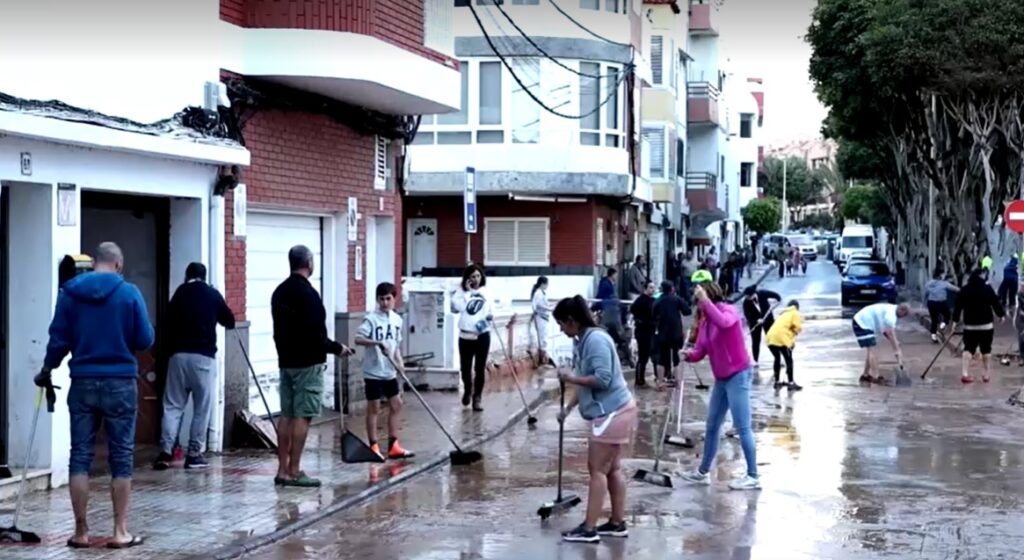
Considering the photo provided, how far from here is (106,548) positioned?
895cm

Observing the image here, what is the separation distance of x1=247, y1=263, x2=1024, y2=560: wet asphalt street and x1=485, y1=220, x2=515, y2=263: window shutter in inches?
630

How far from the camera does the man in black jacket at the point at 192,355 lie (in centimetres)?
1203

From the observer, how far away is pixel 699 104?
54000 millimetres

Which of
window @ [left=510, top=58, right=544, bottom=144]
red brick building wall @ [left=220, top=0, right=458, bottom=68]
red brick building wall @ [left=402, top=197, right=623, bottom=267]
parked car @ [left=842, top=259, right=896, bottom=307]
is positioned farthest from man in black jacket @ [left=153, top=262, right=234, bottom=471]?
parked car @ [left=842, top=259, right=896, bottom=307]

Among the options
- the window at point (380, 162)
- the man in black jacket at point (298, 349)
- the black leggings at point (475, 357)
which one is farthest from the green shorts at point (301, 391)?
the window at point (380, 162)

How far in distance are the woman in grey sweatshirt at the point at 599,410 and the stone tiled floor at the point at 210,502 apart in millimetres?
2154

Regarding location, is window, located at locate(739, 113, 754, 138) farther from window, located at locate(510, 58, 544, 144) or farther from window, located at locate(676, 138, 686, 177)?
window, located at locate(510, 58, 544, 144)

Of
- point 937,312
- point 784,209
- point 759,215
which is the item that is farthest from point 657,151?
point 784,209

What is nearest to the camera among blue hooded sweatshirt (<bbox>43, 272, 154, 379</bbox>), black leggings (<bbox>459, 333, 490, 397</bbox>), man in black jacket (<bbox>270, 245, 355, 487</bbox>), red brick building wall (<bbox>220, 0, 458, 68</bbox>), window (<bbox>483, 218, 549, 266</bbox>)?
blue hooded sweatshirt (<bbox>43, 272, 154, 379</bbox>)

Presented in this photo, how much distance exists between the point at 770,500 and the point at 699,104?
43757mm

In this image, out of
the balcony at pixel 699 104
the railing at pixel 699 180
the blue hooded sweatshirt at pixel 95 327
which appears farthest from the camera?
the railing at pixel 699 180

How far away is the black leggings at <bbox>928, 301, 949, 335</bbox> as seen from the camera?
1187 inches

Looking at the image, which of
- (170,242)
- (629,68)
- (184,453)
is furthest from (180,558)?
(629,68)

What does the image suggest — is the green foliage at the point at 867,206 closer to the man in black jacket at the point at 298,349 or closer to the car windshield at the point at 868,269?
the car windshield at the point at 868,269
